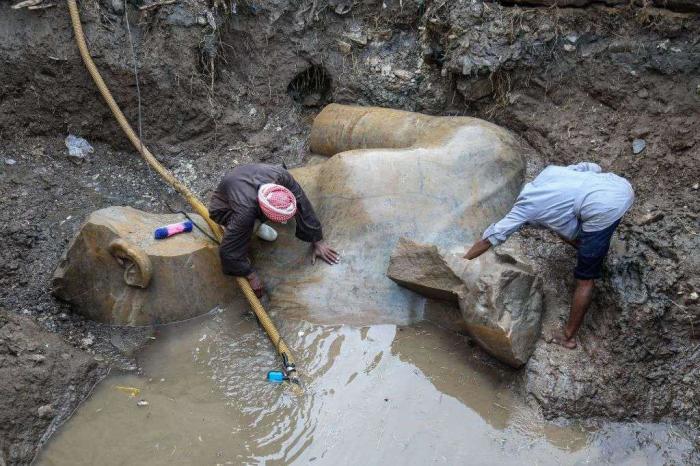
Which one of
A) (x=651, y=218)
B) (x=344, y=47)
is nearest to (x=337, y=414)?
(x=651, y=218)

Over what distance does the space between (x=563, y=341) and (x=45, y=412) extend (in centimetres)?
330

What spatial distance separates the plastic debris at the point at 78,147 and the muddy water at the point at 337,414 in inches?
93.9

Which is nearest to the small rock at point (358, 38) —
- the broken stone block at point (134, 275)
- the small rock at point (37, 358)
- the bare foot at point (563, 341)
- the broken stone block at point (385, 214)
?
the broken stone block at point (385, 214)

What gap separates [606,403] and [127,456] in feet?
9.40

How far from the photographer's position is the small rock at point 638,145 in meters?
4.83

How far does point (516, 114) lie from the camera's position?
18.1 ft

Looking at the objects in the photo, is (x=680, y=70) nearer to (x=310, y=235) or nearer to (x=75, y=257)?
(x=310, y=235)

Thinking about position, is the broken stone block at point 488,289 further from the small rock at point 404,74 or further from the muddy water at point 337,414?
the small rock at point 404,74

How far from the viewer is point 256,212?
14.4ft

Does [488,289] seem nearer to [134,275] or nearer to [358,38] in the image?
[134,275]

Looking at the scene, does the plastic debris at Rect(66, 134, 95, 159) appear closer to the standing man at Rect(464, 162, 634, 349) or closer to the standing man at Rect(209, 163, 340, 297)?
the standing man at Rect(209, 163, 340, 297)

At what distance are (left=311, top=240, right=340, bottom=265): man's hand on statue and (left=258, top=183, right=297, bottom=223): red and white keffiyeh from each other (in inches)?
16.7

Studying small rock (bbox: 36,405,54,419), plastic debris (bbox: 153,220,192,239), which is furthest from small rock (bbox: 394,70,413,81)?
small rock (bbox: 36,405,54,419)

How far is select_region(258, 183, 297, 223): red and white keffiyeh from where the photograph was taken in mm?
4238
